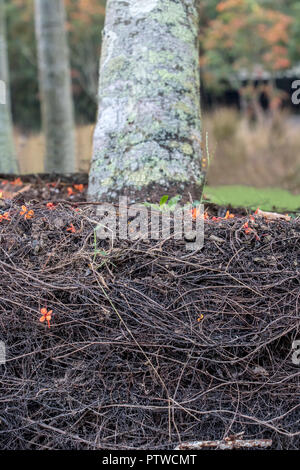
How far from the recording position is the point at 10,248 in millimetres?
2430

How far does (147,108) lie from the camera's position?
3066mm

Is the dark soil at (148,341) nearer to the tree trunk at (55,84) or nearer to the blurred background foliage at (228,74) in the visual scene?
the tree trunk at (55,84)

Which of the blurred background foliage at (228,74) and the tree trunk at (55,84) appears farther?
the blurred background foliage at (228,74)

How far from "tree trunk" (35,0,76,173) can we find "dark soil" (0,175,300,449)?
3896 mm

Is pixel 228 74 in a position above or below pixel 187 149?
below

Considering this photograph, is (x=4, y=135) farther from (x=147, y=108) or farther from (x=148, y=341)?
(x=148, y=341)

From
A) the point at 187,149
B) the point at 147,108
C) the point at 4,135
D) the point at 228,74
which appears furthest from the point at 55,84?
the point at 228,74

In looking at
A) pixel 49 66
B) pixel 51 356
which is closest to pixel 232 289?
pixel 51 356

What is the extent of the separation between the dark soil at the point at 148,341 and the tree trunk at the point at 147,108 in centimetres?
75

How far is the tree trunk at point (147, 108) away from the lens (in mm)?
3047

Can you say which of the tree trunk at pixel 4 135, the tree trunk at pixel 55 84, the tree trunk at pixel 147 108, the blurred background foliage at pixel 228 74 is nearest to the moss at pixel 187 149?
the tree trunk at pixel 147 108

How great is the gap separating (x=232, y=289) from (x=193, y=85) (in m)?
1.58

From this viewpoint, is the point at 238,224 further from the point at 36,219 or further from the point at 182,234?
the point at 36,219

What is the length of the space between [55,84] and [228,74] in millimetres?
12375
